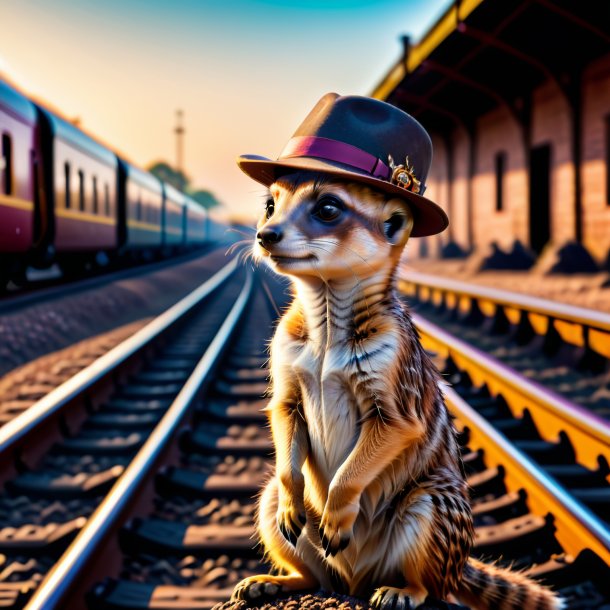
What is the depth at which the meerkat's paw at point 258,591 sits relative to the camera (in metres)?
1.91

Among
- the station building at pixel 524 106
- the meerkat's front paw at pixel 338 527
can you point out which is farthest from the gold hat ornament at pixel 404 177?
the station building at pixel 524 106

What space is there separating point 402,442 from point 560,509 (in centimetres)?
183

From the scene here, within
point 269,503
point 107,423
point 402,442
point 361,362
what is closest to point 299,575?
point 269,503

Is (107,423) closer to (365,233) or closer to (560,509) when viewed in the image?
(560,509)

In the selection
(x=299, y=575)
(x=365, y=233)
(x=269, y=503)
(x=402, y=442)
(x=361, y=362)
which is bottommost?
(x=299, y=575)

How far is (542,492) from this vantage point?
11.3ft

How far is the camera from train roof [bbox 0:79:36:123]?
10.2 metres

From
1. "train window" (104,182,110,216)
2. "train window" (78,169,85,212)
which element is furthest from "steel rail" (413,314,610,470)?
"train window" (104,182,110,216)

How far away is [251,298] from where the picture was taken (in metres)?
13.5

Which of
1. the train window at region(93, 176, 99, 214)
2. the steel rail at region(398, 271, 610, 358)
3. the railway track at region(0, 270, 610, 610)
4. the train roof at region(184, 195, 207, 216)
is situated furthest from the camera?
the train roof at region(184, 195, 207, 216)

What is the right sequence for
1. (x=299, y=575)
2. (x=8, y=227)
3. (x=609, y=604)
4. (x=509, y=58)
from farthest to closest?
(x=509, y=58) → (x=8, y=227) → (x=609, y=604) → (x=299, y=575)

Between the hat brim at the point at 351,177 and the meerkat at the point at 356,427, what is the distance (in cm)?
3

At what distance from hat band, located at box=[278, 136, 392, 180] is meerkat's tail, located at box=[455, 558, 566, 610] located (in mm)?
1225

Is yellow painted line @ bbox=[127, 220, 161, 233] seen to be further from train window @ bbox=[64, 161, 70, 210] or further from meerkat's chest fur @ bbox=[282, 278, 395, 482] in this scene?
meerkat's chest fur @ bbox=[282, 278, 395, 482]
